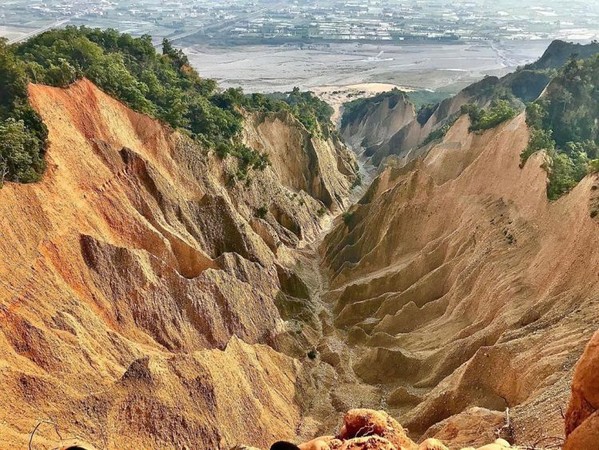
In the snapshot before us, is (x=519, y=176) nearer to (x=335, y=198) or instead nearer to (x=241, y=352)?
(x=241, y=352)

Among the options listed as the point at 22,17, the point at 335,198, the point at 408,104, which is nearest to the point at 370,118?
the point at 408,104

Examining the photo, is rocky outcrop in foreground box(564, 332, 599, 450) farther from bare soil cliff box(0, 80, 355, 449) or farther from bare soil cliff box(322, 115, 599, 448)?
bare soil cliff box(0, 80, 355, 449)

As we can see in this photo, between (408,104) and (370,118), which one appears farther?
(370,118)

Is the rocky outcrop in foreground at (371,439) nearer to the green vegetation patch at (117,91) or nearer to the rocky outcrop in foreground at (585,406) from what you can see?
the rocky outcrop in foreground at (585,406)

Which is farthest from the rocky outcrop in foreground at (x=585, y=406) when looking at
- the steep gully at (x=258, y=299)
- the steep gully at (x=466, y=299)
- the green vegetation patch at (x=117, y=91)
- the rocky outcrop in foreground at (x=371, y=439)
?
the green vegetation patch at (x=117, y=91)

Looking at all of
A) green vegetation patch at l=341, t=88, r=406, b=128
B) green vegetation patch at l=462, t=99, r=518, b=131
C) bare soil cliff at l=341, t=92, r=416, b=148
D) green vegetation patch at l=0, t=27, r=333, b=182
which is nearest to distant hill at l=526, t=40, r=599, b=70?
bare soil cliff at l=341, t=92, r=416, b=148

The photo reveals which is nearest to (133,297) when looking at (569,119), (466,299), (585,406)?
(466,299)

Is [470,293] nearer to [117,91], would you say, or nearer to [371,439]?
[371,439]
